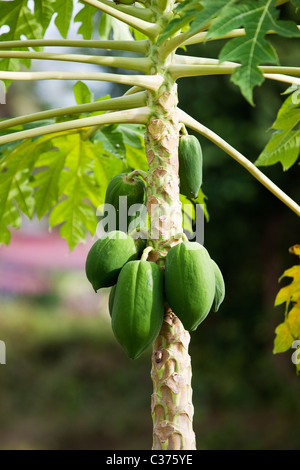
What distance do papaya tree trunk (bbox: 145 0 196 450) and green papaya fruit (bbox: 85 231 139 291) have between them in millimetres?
44

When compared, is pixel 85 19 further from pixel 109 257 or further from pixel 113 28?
pixel 109 257

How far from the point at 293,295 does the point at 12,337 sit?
7923 mm

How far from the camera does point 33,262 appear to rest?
12438 millimetres

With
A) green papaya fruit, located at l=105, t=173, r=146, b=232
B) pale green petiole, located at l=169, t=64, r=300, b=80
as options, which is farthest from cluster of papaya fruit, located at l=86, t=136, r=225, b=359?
pale green petiole, located at l=169, t=64, r=300, b=80

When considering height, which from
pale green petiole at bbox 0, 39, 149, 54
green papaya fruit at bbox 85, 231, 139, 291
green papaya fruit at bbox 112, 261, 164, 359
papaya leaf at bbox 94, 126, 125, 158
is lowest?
green papaya fruit at bbox 112, 261, 164, 359

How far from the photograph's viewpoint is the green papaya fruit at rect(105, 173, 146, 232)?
1276mm

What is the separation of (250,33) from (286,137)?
671 millimetres

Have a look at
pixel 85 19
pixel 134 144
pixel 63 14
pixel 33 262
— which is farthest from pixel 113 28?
pixel 33 262

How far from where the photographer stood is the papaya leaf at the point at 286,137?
1564mm

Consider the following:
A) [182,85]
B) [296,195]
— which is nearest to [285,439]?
[296,195]

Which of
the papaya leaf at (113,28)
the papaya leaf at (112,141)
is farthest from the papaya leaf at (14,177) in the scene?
the papaya leaf at (113,28)

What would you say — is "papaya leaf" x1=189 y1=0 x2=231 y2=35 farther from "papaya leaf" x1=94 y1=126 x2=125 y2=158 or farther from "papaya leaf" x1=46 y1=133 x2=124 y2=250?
"papaya leaf" x1=46 y1=133 x2=124 y2=250

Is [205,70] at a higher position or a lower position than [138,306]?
higher

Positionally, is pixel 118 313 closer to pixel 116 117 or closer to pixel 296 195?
pixel 116 117
